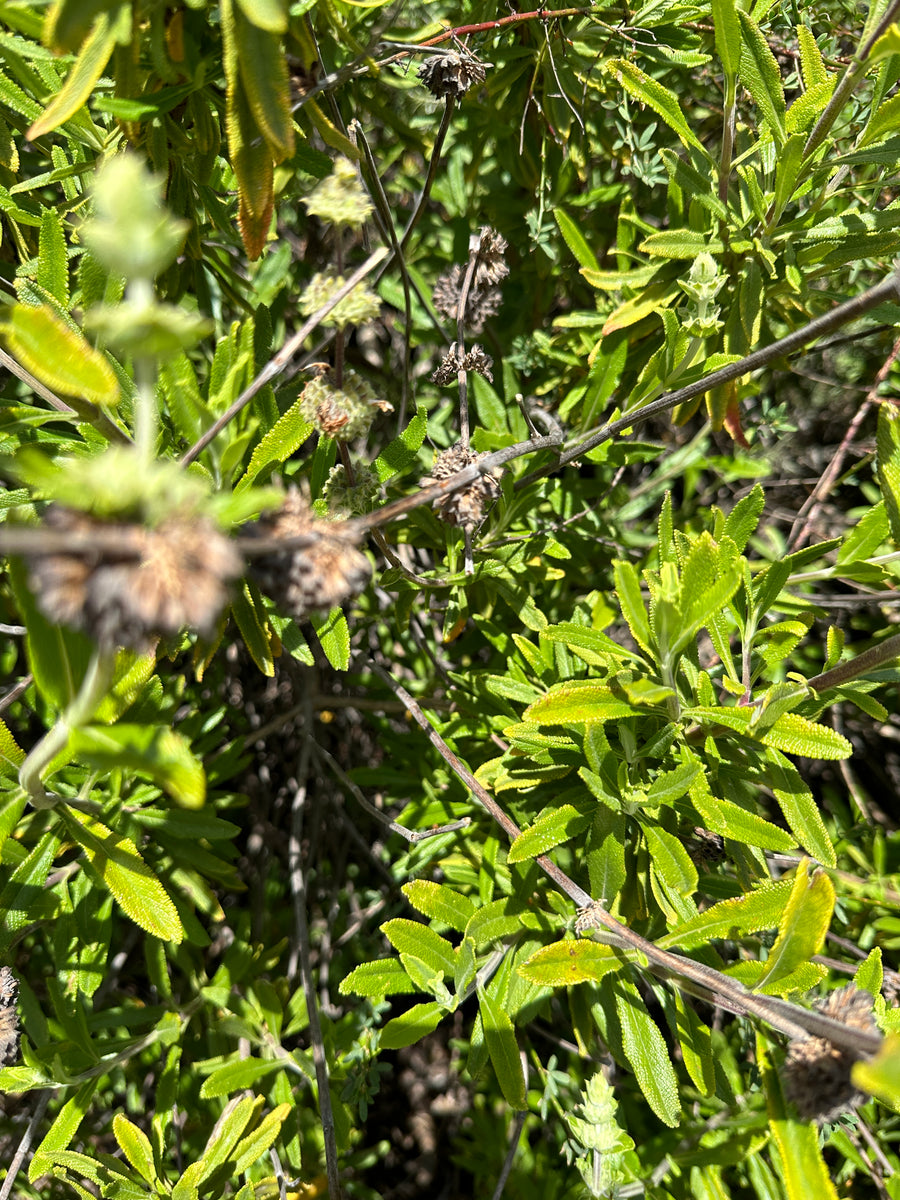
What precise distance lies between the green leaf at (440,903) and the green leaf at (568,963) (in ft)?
1.34

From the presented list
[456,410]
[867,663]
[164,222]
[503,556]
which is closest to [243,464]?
[503,556]

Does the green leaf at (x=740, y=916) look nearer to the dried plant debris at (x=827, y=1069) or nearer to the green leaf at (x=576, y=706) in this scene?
the dried plant debris at (x=827, y=1069)

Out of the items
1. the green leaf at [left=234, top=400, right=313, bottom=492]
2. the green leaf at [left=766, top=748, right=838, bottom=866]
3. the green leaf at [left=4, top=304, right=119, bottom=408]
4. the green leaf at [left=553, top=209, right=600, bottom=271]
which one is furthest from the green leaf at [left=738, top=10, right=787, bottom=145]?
the green leaf at [left=4, top=304, right=119, bottom=408]

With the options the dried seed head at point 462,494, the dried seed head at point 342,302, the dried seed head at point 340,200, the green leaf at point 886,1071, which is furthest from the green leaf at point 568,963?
the dried seed head at point 340,200

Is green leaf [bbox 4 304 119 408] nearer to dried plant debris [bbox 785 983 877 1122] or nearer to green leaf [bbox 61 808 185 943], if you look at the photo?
green leaf [bbox 61 808 185 943]

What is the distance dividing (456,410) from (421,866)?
1.63 m

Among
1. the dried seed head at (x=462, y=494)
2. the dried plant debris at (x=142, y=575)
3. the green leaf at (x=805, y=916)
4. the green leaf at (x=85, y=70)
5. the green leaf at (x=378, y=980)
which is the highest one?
the green leaf at (x=85, y=70)

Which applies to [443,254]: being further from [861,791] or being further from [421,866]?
[861,791]

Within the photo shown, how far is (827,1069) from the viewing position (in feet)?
5.04

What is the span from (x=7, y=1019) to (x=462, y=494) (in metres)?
1.65

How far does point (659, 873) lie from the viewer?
2068mm

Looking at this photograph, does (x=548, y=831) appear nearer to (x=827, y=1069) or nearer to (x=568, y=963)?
(x=568, y=963)

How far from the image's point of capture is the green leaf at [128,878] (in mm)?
1889

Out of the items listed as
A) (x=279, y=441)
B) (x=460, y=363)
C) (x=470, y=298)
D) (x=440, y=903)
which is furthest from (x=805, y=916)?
(x=470, y=298)
